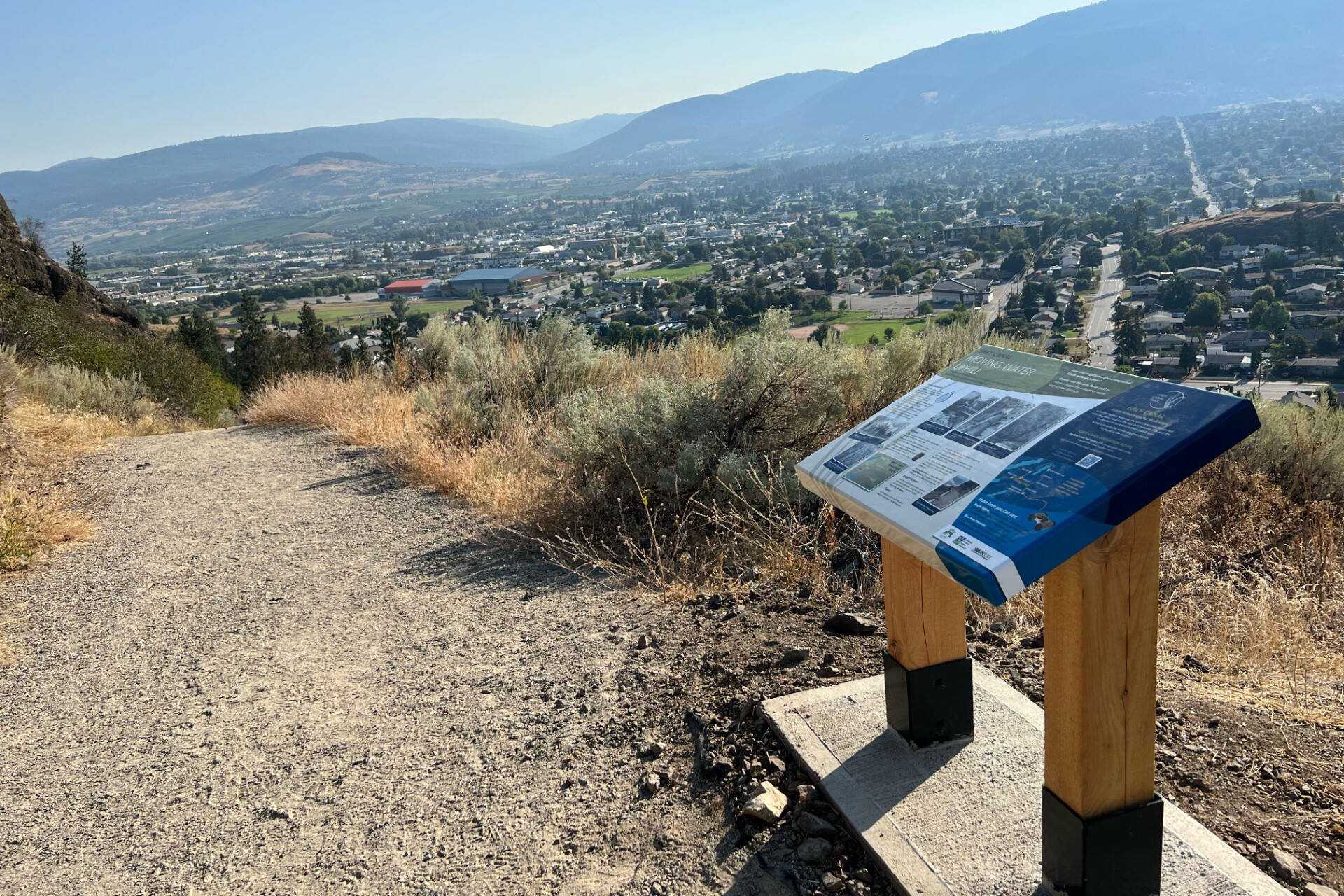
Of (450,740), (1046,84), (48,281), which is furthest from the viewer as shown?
(1046,84)

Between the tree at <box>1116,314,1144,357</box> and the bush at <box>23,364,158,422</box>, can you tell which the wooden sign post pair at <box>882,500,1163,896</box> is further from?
the bush at <box>23,364,158,422</box>

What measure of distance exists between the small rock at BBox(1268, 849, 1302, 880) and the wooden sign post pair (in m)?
0.35

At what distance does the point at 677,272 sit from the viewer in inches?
1062

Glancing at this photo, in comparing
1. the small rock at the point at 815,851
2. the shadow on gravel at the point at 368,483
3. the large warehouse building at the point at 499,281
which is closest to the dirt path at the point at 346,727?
the small rock at the point at 815,851

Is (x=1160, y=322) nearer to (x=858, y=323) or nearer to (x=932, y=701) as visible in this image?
(x=858, y=323)

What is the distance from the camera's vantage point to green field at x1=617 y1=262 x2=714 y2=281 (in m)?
24.0

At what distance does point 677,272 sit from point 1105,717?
1013 inches

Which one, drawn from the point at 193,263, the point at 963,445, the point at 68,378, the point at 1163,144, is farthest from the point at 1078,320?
the point at 193,263

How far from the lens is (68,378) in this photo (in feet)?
35.8

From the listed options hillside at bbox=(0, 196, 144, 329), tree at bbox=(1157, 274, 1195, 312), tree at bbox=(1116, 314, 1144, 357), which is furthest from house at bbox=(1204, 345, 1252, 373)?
hillside at bbox=(0, 196, 144, 329)

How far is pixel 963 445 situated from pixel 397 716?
2393 mm

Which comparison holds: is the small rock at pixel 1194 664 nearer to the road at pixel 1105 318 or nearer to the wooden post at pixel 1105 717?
the wooden post at pixel 1105 717

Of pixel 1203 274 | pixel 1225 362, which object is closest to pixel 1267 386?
pixel 1225 362

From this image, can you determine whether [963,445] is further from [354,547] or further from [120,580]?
[120,580]
